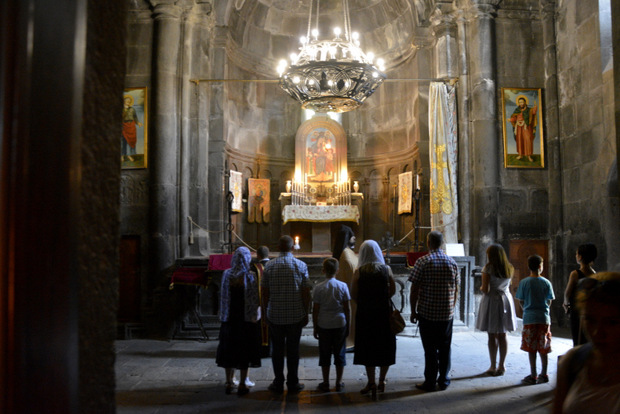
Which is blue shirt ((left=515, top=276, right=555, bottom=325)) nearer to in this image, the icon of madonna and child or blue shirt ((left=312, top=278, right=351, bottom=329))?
blue shirt ((left=312, top=278, right=351, bottom=329))

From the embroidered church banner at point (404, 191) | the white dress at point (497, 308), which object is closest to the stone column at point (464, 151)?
the embroidered church banner at point (404, 191)

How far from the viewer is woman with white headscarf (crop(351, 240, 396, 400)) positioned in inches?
216

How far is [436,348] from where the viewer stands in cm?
579

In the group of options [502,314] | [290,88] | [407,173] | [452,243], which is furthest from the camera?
[407,173]

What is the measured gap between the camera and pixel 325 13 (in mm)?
15414

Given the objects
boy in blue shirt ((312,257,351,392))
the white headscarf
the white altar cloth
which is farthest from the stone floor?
the white altar cloth

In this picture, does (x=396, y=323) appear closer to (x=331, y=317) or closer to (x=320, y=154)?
(x=331, y=317)

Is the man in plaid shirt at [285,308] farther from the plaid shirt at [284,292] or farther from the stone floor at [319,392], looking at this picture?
the stone floor at [319,392]

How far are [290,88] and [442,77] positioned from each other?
13.9ft

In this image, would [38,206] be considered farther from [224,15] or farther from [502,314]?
[224,15]

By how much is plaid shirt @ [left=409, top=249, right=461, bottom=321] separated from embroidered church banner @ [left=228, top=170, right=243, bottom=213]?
25.5ft

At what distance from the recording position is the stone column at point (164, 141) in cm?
1020

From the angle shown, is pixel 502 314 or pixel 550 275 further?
pixel 550 275

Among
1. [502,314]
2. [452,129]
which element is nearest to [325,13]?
[452,129]
